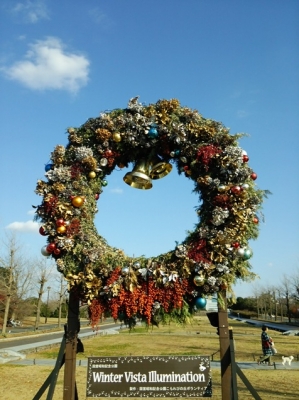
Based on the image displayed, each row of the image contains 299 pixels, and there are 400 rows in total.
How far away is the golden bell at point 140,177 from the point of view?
21.8 feet

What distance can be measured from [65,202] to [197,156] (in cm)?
232

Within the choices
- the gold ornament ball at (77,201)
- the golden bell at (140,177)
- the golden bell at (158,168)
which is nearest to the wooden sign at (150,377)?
the gold ornament ball at (77,201)

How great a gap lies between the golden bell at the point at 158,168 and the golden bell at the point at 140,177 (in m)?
0.10

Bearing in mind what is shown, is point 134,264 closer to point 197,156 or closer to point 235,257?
point 235,257

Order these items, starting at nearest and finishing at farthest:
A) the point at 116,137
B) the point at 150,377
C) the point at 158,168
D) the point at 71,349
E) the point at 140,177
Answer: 1. the point at 150,377
2. the point at 71,349
3. the point at 140,177
4. the point at 116,137
5. the point at 158,168

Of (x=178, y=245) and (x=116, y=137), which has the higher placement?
(x=116, y=137)

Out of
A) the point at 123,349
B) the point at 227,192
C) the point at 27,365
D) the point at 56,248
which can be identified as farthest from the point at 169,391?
the point at 123,349

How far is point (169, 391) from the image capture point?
5.53 m

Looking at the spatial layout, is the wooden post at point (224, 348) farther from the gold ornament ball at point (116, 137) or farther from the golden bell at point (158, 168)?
the gold ornament ball at point (116, 137)

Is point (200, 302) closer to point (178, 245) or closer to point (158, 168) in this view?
point (178, 245)

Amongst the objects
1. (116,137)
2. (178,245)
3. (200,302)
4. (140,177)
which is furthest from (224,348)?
(116,137)

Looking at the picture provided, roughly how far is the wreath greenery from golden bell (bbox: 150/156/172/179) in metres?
0.11

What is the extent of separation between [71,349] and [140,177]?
9.72 ft

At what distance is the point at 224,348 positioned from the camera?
18.6 ft
